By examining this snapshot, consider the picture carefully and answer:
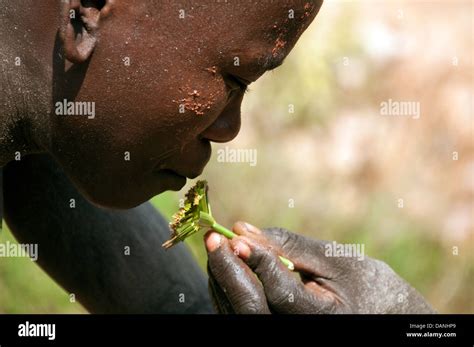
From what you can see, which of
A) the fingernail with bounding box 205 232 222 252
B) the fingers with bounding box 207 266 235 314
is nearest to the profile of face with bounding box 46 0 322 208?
the fingernail with bounding box 205 232 222 252

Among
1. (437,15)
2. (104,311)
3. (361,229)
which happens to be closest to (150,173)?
(104,311)

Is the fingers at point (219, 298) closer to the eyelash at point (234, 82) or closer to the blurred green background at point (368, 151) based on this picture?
the eyelash at point (234, 82)

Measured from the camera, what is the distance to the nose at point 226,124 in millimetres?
2738

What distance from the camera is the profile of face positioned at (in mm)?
2537

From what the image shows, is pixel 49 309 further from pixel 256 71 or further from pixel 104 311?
pixel 256 71

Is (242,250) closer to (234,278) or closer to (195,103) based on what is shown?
(234,278)

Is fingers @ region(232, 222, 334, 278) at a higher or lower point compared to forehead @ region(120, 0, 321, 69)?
lower

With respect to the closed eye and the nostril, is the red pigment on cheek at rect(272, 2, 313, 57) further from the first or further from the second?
the nostril

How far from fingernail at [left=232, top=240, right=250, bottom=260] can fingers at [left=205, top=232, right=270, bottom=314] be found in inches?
0.6

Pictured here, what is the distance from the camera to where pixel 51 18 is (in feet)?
8.37

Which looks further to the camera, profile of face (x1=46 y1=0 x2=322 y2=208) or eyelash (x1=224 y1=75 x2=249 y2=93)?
eyelash (x1=224 y1=75 x2=249 y2=93)

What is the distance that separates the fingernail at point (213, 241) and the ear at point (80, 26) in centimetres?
54
